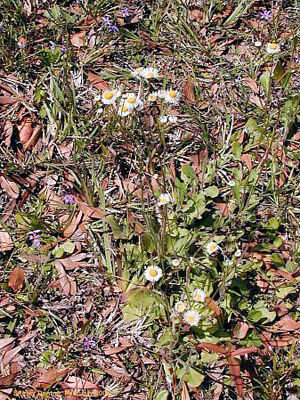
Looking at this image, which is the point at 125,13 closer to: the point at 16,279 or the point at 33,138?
the point at 33,138

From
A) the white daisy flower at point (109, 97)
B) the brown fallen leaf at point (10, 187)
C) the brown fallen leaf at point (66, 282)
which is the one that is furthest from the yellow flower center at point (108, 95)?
the brown fallen leaf at point (66, 282)

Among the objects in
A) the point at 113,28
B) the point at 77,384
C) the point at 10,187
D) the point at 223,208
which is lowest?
the point at 77,384

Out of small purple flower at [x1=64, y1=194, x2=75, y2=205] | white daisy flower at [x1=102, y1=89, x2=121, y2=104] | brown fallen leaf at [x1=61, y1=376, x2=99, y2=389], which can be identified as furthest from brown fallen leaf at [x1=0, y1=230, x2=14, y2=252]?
white daisy flower at [x1=102, y1=89, x2=121, y2=104]

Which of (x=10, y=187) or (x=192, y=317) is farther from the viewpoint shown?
(x=10, y=187)

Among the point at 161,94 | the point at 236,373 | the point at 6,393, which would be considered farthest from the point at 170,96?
the point at 6,393

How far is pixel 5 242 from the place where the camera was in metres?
2.46

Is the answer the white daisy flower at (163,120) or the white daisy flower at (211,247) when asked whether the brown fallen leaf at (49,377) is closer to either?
the white daisy flower at (211,247)

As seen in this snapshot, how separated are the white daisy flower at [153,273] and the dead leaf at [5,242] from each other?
2.14ft

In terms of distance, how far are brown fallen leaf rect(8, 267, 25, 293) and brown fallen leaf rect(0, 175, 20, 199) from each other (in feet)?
1.32

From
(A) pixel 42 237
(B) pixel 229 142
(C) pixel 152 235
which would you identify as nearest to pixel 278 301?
(C) pixel 152 235

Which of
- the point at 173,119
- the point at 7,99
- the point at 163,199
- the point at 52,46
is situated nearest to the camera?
the point at 163,199

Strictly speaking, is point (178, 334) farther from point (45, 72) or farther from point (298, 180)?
point (45, 72)

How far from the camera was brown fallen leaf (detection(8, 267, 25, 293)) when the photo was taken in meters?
2.34

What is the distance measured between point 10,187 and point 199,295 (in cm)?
105
